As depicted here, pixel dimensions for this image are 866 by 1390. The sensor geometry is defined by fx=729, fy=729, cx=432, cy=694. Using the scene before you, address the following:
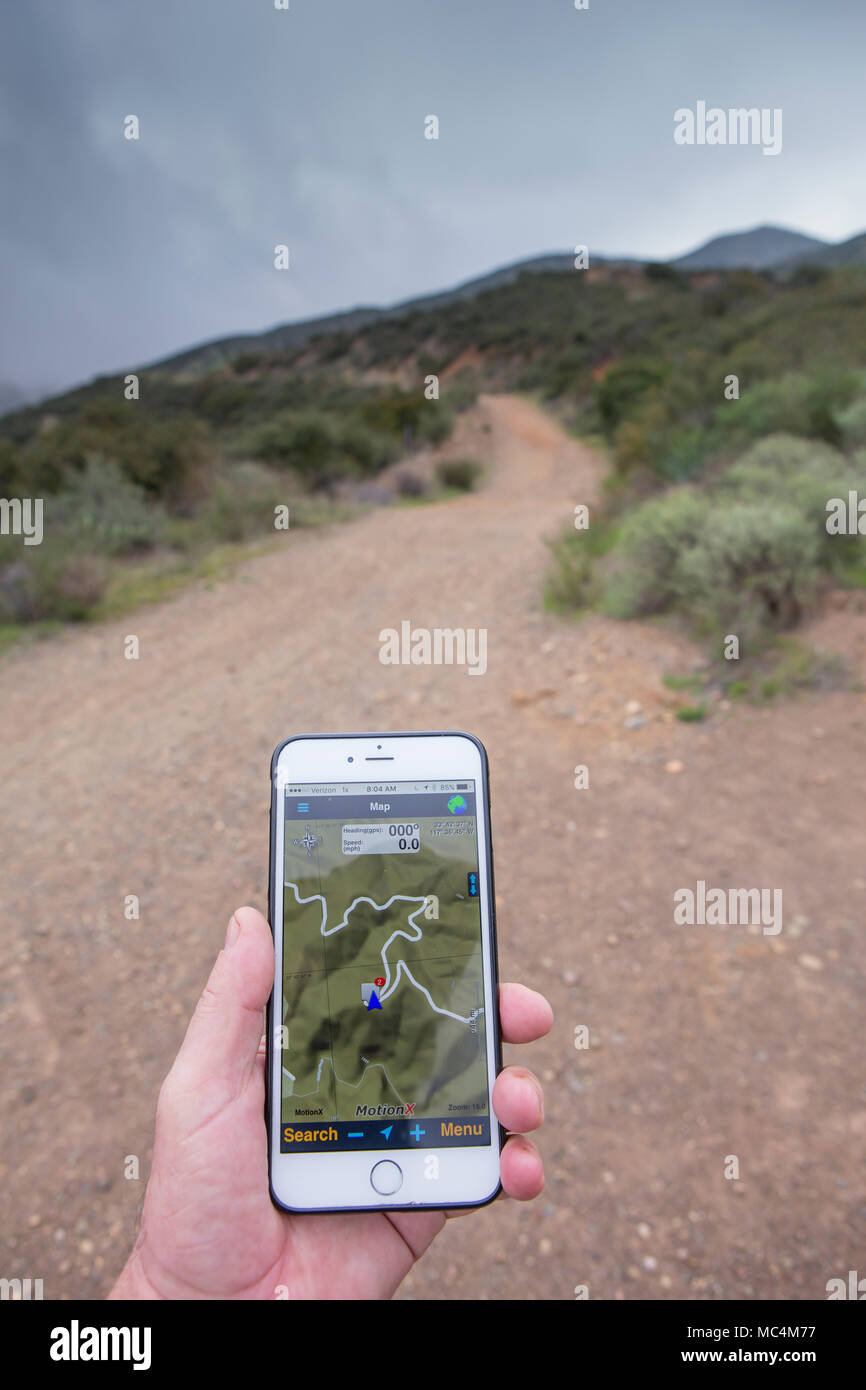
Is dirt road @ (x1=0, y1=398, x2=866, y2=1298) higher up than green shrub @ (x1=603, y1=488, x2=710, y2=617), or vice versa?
green shrub @ (x1=603, y1=488, x2=710, y2=617)

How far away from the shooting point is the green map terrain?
132 centimetres

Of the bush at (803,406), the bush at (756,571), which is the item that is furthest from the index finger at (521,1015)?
the bush at (803,406)

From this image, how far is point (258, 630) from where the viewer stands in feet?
21.6

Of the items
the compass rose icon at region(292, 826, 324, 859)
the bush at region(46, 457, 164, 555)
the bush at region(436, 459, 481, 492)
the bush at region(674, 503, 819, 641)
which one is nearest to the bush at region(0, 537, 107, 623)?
the bush at region(46, 457, 164, 555)

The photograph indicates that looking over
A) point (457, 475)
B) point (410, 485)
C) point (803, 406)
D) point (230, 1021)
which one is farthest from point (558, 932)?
point (457, 475)

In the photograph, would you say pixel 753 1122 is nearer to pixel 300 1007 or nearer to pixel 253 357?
pixel 300 1007

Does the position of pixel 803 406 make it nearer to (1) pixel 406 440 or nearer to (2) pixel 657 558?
(2) pixel 657 558

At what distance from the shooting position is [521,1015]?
4.60 ft

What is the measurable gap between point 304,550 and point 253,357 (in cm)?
3816

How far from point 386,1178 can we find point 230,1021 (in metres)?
0.38

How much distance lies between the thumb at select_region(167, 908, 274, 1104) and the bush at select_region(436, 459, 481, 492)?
15.6 metres

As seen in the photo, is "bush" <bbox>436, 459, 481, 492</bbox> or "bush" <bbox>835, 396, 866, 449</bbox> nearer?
"bush" <bbox>835, 396, 866, 449</bbox>

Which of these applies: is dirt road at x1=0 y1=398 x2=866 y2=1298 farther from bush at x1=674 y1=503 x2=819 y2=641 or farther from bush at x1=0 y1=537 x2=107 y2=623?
bush at x1=0 y1=537 x2=107 y2=623
